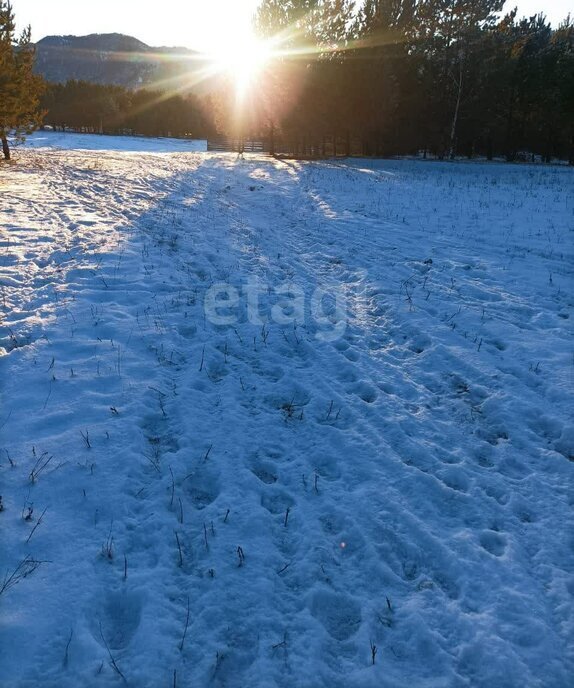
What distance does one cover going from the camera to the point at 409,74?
41375mm

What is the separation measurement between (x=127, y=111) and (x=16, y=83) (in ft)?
291

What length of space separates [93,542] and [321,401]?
294 centimetres

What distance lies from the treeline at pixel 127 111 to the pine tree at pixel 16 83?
77440 mm

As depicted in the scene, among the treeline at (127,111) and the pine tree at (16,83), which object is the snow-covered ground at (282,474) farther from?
the treeline at (127,111)

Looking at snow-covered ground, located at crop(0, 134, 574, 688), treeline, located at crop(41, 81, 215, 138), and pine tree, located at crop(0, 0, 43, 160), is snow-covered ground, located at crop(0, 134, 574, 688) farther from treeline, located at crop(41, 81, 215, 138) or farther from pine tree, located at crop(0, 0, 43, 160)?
treeline, located at crop(41, 81, 215, 138)

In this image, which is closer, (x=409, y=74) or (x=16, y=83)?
(x=16, y=83)

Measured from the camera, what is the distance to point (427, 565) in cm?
356

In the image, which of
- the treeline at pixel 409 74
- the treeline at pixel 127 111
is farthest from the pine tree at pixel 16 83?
the treeline at pixel 127 111

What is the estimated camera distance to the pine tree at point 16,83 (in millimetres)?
21672

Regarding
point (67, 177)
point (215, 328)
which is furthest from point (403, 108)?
point (215, 328)

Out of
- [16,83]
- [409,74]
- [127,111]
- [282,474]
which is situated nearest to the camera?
[282,474]

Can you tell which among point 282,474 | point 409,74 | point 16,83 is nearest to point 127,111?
point 409,74

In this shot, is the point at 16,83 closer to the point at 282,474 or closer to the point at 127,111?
the point at 282,474

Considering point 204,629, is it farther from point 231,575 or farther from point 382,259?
point 382,259
